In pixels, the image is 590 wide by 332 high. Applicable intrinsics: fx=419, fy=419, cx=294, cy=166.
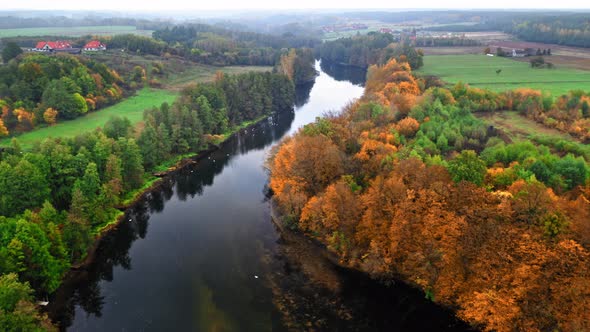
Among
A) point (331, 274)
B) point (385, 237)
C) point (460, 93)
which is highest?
point (460, 93)

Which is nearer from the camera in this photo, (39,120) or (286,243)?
(286,243)

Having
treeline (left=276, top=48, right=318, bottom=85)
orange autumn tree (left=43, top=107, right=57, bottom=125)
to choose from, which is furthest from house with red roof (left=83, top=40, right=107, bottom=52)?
orange autumn tree (left=43, top=107, right=57, bottom=125)

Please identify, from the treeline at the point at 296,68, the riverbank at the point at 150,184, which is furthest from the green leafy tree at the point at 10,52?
the treeline at the point at 296,68

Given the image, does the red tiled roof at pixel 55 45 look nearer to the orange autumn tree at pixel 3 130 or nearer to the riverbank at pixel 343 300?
the orange autumn tree at pixel 3 130

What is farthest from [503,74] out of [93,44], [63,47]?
[63,47]

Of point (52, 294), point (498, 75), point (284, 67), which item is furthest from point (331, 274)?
point (284, 67)

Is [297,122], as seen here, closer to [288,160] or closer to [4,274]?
[288,160]

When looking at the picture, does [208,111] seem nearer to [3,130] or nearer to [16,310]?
[3,130]
